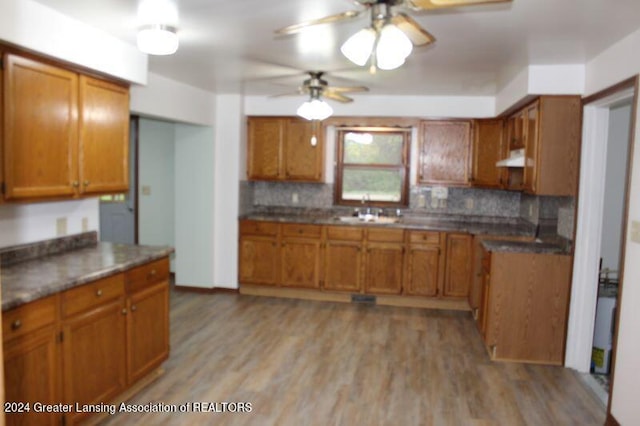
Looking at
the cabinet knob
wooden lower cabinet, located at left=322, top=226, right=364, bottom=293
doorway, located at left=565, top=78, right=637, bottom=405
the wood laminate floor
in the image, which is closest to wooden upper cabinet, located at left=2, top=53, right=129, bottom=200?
the cabinet knob

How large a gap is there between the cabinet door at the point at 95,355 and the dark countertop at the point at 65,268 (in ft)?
0.69

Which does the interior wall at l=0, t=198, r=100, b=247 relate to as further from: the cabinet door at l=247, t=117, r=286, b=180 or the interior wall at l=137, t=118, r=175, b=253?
the interior wall at l=137, t=118, r=175, b=253

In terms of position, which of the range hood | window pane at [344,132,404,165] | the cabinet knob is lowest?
the cabinet knob

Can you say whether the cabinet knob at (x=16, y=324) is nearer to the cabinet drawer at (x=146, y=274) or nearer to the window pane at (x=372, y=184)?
the cabinet drawer at (x=146, y=274)

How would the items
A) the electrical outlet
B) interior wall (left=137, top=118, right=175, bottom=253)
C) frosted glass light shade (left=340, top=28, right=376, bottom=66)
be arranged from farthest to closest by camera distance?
interior wall (left=137, top=118, right=175, bottom=253) < the electrical outlet < frosted glass light shade (left=340, top=28, right=376, bottom=66)

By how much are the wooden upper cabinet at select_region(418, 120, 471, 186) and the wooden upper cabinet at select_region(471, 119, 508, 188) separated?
9 cm

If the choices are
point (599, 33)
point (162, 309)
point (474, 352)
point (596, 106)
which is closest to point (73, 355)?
point (162, 309)

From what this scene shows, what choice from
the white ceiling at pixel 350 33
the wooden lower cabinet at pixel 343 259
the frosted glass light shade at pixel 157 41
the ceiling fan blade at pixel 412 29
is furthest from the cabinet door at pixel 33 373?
the wooden lower cabinet at pixel 343 259

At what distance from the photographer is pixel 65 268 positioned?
274 cm

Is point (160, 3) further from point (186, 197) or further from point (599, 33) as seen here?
point (186, 197)

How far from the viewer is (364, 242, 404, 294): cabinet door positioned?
211 inches

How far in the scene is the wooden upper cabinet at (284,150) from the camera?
18.8ft

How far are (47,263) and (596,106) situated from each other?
390 cm

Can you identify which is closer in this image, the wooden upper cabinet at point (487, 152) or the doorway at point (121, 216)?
the wooden upper cabinet at point (487, 152)
